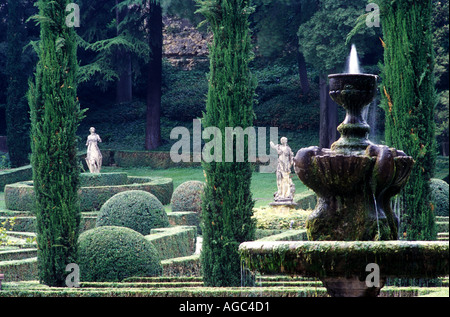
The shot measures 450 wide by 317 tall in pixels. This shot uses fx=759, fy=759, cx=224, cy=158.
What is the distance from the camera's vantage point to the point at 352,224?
7184mm

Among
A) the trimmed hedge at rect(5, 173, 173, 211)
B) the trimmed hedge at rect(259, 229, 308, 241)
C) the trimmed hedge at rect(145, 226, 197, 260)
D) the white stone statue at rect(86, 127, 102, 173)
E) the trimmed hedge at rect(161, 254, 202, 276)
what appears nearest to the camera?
the trimmed hedge at rect(161, 254, 202, 276)

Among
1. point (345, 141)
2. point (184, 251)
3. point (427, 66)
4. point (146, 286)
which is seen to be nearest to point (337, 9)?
point (184, 251)

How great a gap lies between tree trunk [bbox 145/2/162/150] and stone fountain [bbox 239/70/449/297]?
25916 millimetres

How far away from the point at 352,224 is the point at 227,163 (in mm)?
4565

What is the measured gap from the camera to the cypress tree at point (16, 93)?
3259 cm

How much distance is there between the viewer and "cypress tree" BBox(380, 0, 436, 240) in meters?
11.3

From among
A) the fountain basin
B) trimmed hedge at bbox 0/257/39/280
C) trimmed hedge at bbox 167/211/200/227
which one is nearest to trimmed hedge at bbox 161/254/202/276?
trimmed hedge at bbox 0/257/39/280

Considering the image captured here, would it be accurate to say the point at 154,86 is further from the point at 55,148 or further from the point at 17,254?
the point at 55,148

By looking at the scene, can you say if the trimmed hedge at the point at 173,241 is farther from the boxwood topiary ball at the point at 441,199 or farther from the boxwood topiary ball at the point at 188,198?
the boxwood topiary ball at the point at 441,199

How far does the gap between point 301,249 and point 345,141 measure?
1441 millimetres

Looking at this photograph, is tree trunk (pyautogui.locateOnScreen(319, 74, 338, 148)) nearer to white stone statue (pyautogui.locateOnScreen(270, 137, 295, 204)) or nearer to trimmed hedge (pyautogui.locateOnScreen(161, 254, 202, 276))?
white stone statue (pyautogui.locateOnScreen(270, 137, 295, 204))

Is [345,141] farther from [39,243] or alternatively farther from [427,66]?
[39,243]

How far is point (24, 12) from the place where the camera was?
3453 centimetres

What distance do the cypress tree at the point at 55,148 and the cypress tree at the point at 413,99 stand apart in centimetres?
503
